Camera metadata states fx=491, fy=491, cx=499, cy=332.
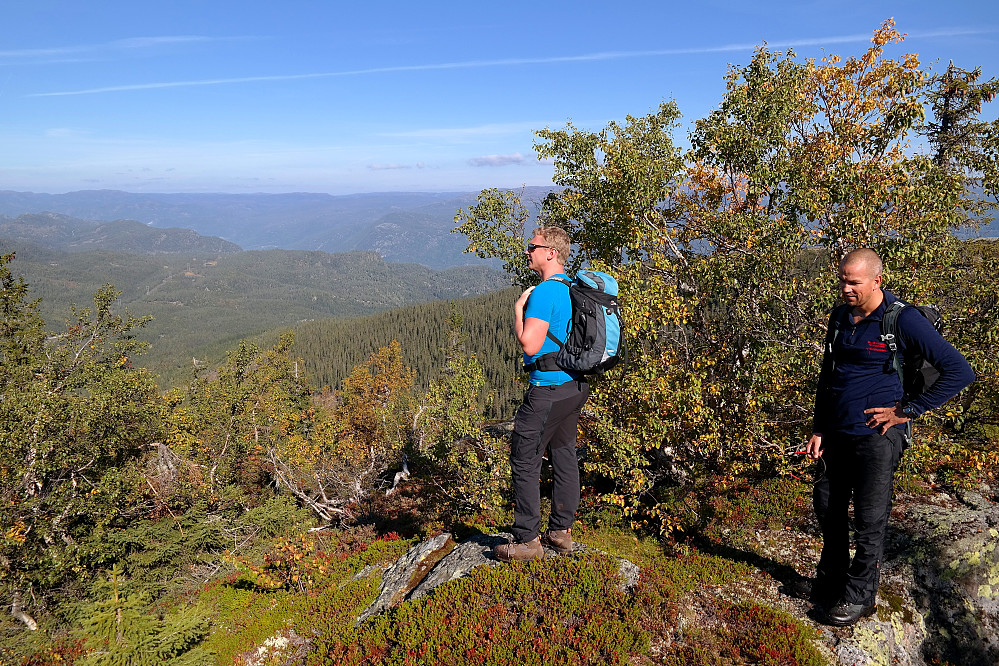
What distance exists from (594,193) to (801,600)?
9603 millimetres

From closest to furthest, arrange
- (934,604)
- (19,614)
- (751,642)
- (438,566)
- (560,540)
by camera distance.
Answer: (751,642), (934,604), (560,540), (438,566), (19,614)

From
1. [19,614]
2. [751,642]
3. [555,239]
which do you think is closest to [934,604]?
[751,642]

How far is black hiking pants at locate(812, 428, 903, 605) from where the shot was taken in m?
5.08

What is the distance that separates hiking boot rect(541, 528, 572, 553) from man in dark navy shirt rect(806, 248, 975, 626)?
3201 millimetres

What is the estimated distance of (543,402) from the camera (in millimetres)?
5984

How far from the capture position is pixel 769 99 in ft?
34.6

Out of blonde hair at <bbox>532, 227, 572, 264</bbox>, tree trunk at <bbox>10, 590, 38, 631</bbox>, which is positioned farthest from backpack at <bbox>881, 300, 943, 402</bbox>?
tree trunk at <bbox>10, 590, 38, 631</bbox>

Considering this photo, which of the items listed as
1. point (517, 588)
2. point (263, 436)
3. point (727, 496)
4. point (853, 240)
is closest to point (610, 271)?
point (853, 240)

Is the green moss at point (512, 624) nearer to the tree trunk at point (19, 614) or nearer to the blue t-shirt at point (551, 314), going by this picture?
the blue t-shirt at point (551, 314)

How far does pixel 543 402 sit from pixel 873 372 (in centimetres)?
346

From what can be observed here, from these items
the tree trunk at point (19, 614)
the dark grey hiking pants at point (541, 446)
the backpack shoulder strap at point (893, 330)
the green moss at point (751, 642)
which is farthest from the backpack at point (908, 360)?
the tree trunk at point (19, 614)

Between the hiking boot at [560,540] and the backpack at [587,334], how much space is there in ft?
8.80

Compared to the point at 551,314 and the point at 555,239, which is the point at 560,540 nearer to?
the point at 551,314

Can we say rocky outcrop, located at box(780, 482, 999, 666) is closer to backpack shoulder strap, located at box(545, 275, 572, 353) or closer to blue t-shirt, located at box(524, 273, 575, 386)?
blue t-shirt, located at box(524, 273, 575, 386)
